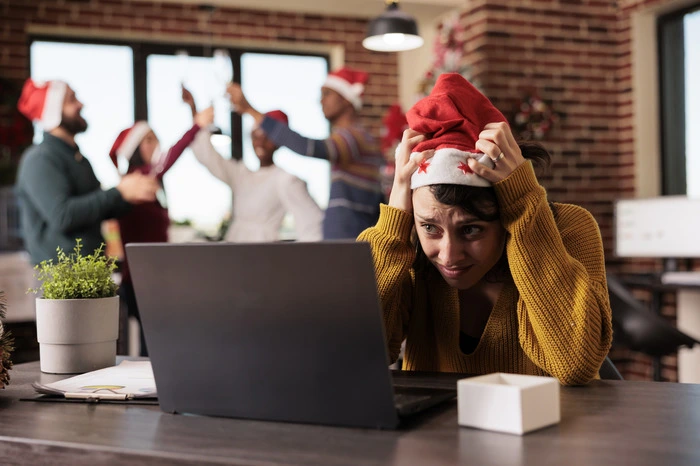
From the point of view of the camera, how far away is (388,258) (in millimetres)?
1453

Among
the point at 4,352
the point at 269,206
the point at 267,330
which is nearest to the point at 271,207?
the point at 269,206

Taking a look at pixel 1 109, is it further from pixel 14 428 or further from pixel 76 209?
pixel 14 428

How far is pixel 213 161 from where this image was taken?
430 cm

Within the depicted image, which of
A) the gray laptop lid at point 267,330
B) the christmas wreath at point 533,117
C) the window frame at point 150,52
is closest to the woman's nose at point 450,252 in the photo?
the gray laptop lid at point 267,330

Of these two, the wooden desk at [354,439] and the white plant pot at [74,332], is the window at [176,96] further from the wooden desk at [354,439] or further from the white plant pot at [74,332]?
the wooden desk at [354,439]

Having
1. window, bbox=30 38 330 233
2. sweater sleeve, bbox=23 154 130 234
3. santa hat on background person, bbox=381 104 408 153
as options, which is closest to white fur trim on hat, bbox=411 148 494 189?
sweater sleeve, bbox=23 154 130 234

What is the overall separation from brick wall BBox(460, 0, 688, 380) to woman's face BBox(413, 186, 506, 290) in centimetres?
351

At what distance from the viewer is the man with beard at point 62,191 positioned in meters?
3.24

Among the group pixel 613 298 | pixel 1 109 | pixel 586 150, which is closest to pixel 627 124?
pixel 586 150

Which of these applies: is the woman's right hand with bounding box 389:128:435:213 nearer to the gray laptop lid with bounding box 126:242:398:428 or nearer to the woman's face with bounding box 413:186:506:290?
the woman's face with bounding box 413:186:506:290

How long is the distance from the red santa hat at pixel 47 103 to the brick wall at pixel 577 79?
2421 mm

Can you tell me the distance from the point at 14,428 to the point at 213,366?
26cm

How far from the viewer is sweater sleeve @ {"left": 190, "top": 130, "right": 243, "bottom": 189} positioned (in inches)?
167

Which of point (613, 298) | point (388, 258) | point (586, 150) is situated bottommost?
point (613, 298)
